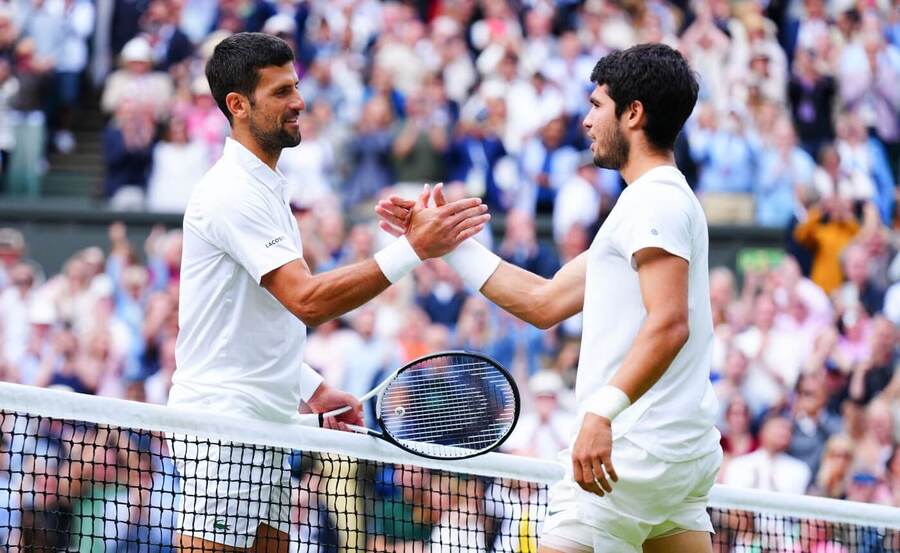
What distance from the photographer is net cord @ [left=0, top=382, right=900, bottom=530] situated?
16.2 ft

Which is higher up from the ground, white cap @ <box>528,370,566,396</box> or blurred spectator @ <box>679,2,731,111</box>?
blurred spectator @ <box>679,2,731,111</box>

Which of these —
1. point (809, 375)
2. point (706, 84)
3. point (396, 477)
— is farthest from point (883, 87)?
point (396, 477)

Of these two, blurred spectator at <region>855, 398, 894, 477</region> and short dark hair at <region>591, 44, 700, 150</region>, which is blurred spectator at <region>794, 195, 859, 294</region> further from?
short dark hair at <region>591, 44, 700, 150</region>

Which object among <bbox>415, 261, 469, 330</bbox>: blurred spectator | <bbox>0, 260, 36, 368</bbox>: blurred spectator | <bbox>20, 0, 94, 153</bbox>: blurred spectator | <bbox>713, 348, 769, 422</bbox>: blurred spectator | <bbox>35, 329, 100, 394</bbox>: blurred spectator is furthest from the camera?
<bbox>20, 0, 94, 153</bbox>: blurred spectator

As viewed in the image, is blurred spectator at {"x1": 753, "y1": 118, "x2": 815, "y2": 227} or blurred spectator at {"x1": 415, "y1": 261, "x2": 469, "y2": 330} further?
blurred spectator at {"x1": 753, "y1": 118, "x2": 815, "y2": 227}

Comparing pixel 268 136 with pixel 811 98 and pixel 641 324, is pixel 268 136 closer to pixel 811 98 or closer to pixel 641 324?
pixel 641 324

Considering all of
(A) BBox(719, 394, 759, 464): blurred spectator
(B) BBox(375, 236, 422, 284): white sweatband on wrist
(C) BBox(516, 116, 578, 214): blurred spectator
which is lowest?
(A) BBox(719, 394, 759, 464): blurred spectator

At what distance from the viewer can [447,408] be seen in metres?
5.24

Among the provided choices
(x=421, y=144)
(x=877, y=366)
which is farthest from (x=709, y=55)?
(x=877, y=366)

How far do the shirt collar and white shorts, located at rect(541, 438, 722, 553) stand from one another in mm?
1407

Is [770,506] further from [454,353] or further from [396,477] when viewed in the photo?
[396,477]

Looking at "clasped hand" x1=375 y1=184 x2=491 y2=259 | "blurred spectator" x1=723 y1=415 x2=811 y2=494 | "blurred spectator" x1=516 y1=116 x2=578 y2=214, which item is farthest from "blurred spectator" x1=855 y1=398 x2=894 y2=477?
"clasped hand" x1=375 y1=184 x2=491 y2=259

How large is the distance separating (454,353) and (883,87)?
391 inches

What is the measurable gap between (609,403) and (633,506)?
1.42ft
